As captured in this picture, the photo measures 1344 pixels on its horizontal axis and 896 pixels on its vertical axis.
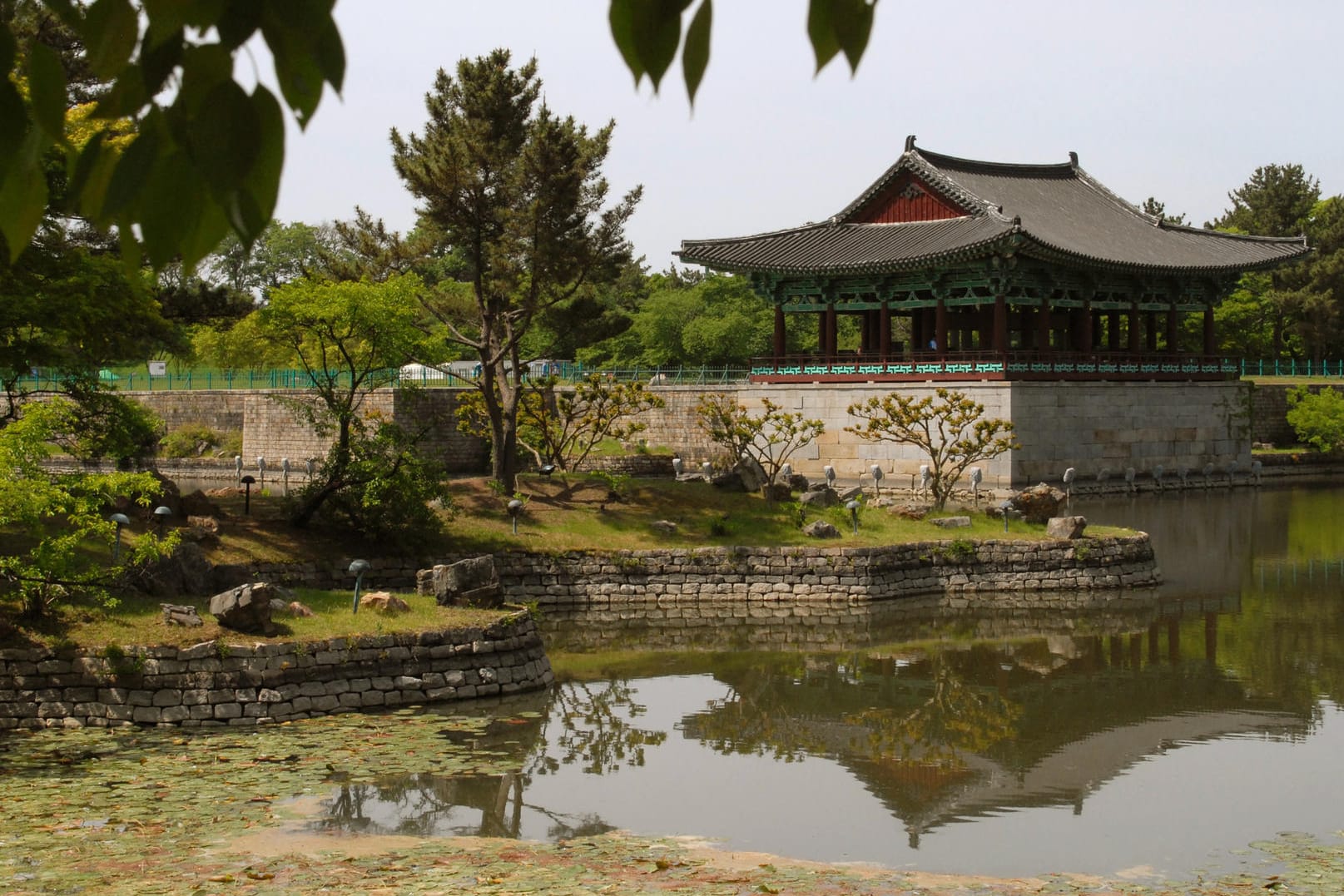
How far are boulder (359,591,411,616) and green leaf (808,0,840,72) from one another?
14480 millimetres

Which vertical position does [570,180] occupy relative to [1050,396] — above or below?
above

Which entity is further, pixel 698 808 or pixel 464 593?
pixel 464 593

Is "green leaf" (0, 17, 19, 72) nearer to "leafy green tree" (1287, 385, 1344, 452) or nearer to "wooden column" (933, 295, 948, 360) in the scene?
"wooden column" (933, 295, 948, 360)

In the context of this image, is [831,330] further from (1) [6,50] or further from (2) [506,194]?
(1) [6,50]

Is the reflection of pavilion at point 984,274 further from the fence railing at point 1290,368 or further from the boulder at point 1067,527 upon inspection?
the fence railing at point 1290,368

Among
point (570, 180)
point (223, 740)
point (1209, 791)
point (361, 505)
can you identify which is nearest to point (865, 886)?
point (1209, 791)

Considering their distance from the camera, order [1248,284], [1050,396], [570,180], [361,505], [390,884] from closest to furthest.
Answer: [390,884] < [361,505] < [570,180] < [1050,396] < [1248,284]

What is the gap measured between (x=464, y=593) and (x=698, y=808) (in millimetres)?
5474

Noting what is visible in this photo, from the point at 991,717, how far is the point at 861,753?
2.34 m

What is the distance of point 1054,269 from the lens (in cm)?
3875

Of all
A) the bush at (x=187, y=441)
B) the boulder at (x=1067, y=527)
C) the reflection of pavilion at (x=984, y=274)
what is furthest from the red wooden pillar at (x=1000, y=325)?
the bush at (x=187, y=441)

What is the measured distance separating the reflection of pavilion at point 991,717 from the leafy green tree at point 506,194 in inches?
377

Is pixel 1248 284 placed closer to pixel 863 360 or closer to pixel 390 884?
pixel 863 360

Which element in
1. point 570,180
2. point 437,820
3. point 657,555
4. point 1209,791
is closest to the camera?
point 437,820
